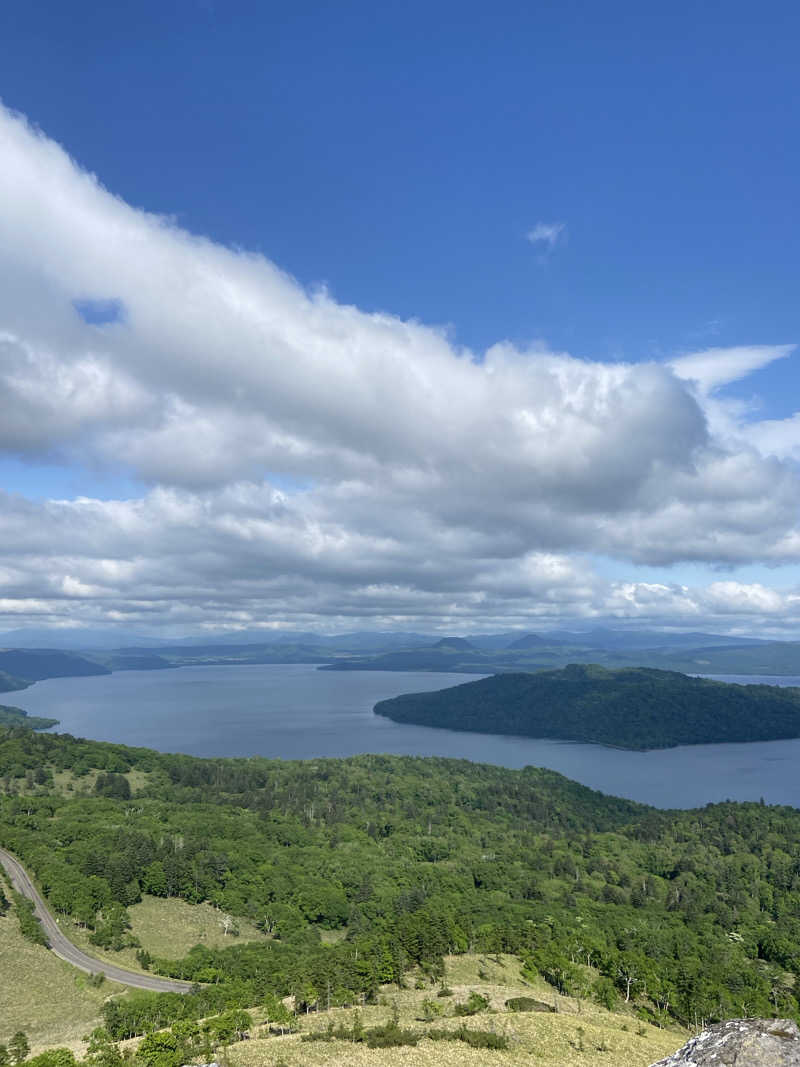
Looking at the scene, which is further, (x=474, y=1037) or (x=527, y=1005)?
(x=527, y=1005)

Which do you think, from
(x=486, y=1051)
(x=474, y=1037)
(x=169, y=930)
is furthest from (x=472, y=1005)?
(x=169, y=930)

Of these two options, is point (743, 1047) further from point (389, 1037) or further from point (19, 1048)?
point (19, 1048)

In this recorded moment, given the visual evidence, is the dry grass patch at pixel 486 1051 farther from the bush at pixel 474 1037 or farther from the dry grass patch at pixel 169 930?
the dry grass patch at pixel 169 930

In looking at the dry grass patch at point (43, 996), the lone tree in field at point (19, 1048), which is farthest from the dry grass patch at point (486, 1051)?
the dry grass patch at point (43, 996)

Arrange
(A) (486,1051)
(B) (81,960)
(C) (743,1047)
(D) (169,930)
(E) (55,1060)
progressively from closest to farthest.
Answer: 1. (C) (743,1047)
2. (E) (55,1060)
3. (A) (486,1051)
4. (B) (81,960)
5. (D) (169,930)

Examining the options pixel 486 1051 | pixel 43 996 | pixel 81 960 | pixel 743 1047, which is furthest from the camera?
pixel 81 960

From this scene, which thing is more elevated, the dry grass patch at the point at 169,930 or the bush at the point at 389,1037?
the bush at the point at 389,1037
